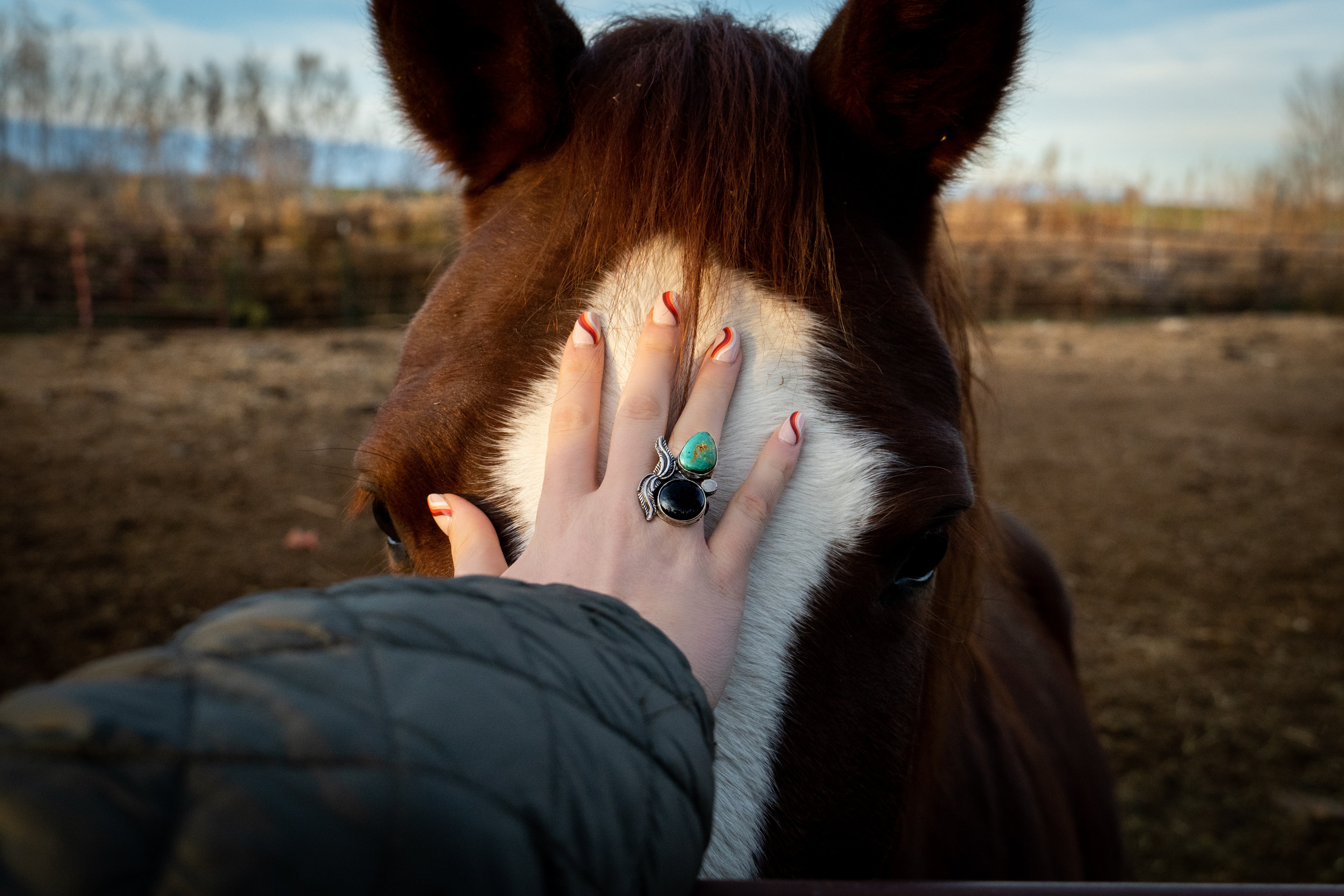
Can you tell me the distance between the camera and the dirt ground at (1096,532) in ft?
12.0

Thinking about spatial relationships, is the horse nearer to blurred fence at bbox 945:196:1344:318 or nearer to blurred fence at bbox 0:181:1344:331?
blurred fence at bbox 0:181:1344:331

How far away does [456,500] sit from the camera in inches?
39.5

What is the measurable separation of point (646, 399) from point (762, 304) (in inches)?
9.3

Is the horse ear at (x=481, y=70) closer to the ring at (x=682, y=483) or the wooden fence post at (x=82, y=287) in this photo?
the ring at (x=682, y=483)

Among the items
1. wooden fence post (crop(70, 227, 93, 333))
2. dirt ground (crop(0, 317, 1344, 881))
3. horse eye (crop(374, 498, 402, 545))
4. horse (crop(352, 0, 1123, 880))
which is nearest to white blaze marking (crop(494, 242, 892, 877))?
horse (crop(352, 0, 1123, 880))

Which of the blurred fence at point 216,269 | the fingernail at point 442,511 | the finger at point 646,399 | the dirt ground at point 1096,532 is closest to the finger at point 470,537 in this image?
the fingernail at point 442,511

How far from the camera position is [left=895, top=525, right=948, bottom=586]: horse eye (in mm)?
1089

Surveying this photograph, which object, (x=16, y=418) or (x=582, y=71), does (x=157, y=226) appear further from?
(x=582, y=71)

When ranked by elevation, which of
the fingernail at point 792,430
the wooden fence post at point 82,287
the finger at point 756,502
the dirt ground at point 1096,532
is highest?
the fingernail at point 792,430

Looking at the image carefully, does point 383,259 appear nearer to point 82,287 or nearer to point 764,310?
point 82,287

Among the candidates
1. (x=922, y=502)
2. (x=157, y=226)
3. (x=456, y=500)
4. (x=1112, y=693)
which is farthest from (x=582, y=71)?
(x=157, y=226)

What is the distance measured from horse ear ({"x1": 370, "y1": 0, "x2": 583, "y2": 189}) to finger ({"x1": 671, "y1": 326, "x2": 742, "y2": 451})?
0.53 metres

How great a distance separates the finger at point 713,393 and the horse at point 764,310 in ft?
0.08

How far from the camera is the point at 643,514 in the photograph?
89 centimetres
